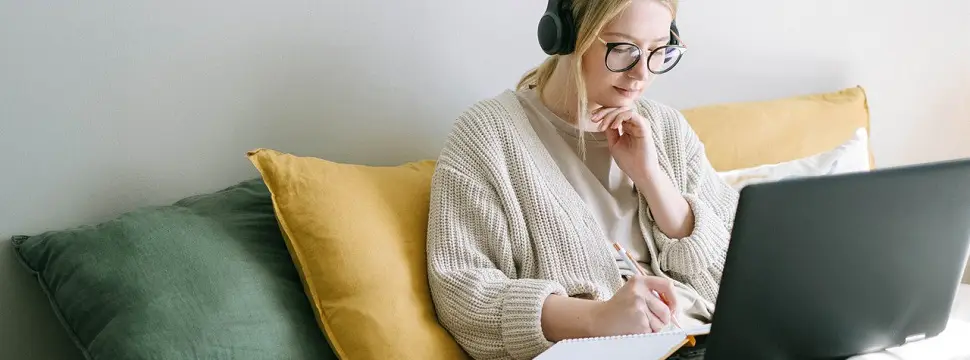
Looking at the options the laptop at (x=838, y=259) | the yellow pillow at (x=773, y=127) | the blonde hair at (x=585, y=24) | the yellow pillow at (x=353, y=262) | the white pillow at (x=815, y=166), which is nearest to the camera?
the laptop at (x=838, y=259)

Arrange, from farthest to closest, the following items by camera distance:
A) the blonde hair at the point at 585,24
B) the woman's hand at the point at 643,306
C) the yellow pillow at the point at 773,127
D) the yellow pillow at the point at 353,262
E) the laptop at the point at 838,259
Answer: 1. the yellow pillow at the point at 773,127
2. the blonde hair at the point at 585,24
3. the yellow pillow at the point at 353,262
4. the woman's hand at the point at 643,306
5. the laptop at the point at 838,259

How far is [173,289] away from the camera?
1392mm

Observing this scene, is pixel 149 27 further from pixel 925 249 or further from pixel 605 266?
pixel 925 249

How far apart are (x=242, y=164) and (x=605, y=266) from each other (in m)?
0.64

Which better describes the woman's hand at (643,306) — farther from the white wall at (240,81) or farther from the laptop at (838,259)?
the white wall at (240,81)

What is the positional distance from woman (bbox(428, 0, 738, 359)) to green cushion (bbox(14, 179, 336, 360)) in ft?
0.81

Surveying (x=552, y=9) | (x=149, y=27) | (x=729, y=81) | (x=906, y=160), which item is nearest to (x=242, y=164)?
(x=149, y=27)

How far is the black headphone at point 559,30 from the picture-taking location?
1622 millimetres

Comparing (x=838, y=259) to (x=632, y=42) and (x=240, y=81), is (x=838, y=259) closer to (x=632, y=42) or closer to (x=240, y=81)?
(x=632, y=42)

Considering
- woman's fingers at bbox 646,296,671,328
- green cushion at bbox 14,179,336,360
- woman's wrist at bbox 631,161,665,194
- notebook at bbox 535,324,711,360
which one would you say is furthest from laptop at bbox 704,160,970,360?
green cushion at bbox 14,179,336,360

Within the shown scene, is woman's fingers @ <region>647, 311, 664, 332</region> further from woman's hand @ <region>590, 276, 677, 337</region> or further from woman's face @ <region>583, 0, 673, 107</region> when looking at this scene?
woman's face @ <region>583, 0, 673, 107</region>

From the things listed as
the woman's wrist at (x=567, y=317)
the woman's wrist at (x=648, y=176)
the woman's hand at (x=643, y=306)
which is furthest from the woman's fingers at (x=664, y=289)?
the woman's wrist at (x=648, y=176)

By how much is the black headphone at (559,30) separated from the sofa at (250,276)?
1.07 feet

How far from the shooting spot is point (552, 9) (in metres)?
1.65
